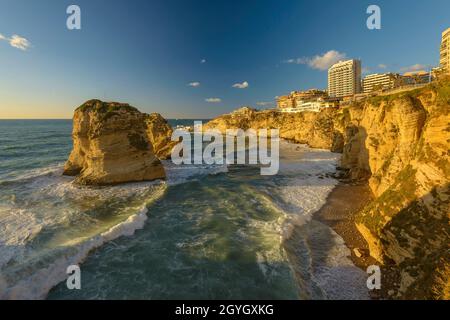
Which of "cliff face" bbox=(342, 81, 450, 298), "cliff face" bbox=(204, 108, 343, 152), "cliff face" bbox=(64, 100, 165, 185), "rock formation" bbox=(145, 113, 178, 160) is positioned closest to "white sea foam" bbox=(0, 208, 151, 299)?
"cliff face" bbox=(64, 100, 165, 185)

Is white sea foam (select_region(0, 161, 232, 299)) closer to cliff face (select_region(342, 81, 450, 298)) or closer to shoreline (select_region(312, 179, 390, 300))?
shoreline (select_region(312, 179, 390, 300))

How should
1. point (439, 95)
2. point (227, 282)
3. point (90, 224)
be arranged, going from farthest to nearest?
point (90, 224) < point (439, 95) < point (227, 282)

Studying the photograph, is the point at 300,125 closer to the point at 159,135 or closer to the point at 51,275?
the point at 159,135

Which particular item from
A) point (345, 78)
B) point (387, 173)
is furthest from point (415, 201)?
point (345, 78)

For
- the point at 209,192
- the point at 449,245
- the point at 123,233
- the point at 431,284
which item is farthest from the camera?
the point at 209,192

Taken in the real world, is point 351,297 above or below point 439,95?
below
